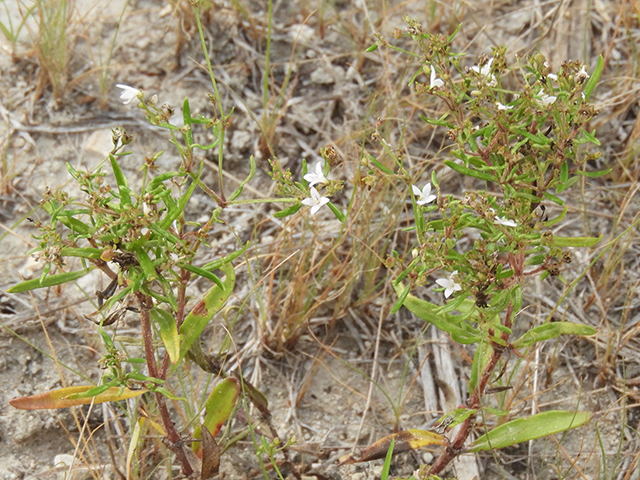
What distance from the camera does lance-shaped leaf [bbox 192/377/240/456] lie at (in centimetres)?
235

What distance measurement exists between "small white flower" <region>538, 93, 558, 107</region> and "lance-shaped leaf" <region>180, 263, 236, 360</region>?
44.2 inches

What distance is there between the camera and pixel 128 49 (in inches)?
145

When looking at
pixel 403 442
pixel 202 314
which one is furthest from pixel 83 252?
pixel 403 442

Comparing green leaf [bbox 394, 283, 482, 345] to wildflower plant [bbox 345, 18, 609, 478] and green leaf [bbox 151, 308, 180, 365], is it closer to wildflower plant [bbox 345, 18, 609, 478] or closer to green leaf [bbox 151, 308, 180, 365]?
wildflower plant [bbox 345, 18, 609, 478]

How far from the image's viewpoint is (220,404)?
237cm

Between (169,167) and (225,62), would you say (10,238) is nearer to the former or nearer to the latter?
(169,167)

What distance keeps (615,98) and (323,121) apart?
1442 mm

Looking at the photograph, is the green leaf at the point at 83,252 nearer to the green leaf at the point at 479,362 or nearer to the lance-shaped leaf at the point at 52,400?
the lance-shaped leaf at the point at 52,400

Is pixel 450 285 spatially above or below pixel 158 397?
above

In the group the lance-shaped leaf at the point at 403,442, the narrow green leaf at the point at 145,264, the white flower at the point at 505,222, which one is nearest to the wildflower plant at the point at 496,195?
the white flower at the point at 505,222

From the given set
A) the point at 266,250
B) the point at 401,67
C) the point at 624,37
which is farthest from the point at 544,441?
the point at 624,37

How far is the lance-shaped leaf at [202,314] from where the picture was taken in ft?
7.06

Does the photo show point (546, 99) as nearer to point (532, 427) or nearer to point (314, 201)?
point (314, 201)

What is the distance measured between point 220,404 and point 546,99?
1473 millimetres
